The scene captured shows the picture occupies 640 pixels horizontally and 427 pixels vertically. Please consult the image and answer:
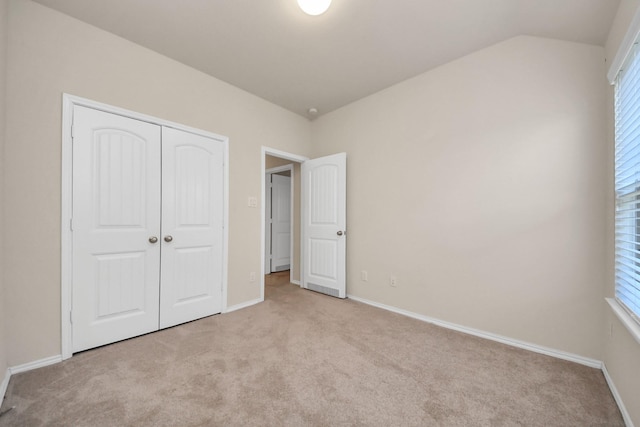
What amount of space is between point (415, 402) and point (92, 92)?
130 inches

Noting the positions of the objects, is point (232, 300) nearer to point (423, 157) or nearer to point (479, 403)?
point (479, 403)

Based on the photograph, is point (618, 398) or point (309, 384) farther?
point (309, 384)

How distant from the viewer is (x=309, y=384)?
165 centimetres

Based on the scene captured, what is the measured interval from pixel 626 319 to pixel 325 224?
2792 mm

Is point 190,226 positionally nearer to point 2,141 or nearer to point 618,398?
point 2,141

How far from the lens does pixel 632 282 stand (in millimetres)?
1437

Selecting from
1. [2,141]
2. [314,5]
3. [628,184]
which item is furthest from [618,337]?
[2,141]

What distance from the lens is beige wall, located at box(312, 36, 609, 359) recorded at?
1934mm

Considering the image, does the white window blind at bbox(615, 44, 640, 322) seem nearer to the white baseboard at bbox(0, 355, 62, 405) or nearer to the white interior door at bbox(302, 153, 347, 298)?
the white interior door at bbox(302, 153, 347, 298)

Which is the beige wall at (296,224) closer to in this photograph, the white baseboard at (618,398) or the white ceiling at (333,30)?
the white ceiling at (333,30)

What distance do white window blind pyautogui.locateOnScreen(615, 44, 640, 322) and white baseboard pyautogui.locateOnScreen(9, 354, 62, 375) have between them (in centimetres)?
375

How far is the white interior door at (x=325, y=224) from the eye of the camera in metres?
3.45

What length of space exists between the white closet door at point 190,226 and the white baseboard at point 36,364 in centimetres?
71

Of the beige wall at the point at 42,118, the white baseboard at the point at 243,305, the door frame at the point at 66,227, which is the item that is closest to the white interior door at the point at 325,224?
the white baseboard at the point at 243,305
